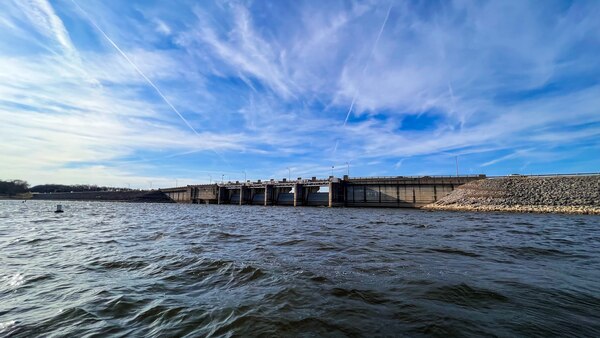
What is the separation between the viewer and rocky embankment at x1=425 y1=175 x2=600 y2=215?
45156mm

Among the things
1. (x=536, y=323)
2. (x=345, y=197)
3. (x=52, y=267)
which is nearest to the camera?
(x=536, y=323)

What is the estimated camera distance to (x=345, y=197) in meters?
83.8

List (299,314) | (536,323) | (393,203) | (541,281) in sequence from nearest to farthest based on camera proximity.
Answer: (536,323)
(299,314)
(541,281)
(393,203)

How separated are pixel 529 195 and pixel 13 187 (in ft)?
873

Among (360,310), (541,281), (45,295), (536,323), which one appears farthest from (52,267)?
(541,281)

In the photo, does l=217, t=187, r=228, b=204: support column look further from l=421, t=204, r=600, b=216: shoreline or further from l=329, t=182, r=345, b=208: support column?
l=421, t=204, r=600, b=216: shoreline

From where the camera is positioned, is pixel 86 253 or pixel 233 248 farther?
pixel 233 248

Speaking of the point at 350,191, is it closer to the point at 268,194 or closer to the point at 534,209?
the point at 268,194

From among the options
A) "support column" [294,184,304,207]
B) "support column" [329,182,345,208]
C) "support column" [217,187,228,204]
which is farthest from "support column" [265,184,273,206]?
"support column" [217,187,228,204]

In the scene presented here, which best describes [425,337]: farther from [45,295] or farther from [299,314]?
[45,295]

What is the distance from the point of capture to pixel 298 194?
90.8 meters

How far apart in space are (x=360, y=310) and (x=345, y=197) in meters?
79.1

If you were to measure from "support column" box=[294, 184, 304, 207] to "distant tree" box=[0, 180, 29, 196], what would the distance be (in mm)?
202342

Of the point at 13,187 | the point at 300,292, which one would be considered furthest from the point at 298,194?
the point at 13,187
